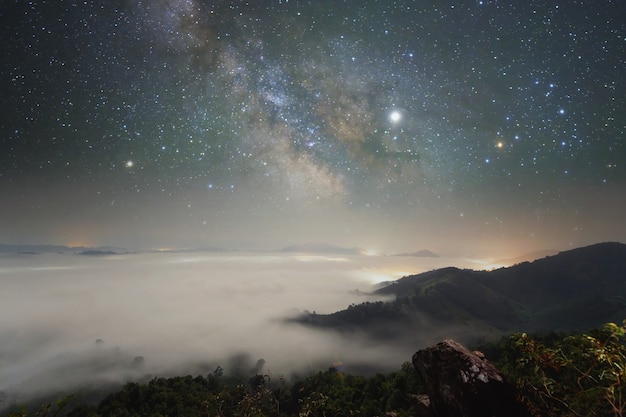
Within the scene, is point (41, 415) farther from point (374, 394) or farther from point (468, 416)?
point (374, 394)

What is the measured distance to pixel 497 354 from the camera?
12688 cm

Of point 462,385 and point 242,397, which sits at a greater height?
point 462,385

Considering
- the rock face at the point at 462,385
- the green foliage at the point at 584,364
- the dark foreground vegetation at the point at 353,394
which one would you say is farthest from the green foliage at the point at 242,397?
the green foliage at the point at 584,364

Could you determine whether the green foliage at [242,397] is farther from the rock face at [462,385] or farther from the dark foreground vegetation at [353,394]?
the rock face at [462,385]

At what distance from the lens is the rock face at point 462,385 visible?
55.0 ft

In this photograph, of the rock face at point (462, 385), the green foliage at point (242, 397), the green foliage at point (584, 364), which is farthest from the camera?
the green foliage at point (242, 397)

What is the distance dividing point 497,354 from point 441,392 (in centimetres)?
14132

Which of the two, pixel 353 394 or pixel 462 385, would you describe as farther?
pixel 353 394

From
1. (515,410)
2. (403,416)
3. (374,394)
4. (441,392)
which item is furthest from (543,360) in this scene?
(374,394)

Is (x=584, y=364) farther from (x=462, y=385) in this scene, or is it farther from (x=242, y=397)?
(x=242, y=397)

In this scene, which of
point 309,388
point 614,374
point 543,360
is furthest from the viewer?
point 309,388

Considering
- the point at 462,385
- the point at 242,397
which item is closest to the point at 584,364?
the point at 462,385

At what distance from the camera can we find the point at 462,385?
714 inches

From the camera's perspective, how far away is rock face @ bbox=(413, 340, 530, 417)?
1677 cm
